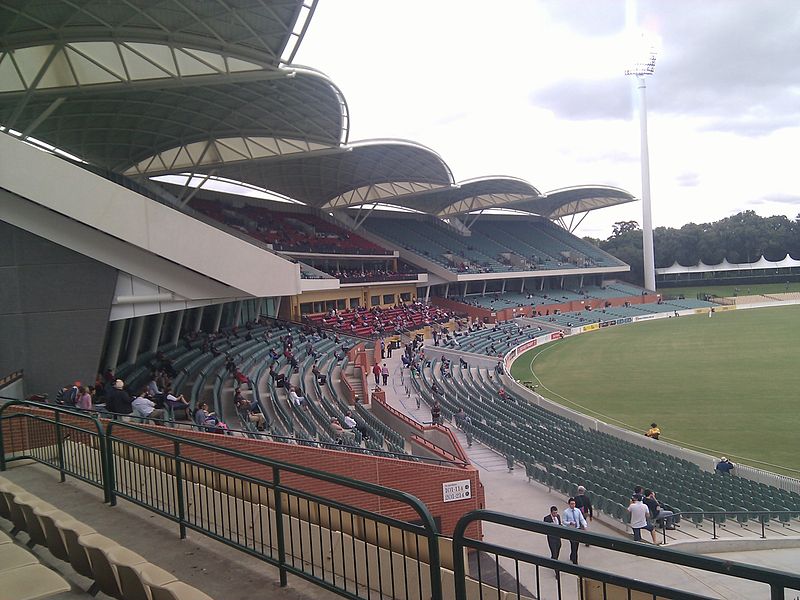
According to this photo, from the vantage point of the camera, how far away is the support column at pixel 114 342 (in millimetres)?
14980

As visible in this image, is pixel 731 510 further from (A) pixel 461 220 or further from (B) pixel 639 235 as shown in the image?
(B) pixel 639 235

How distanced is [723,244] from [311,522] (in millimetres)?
98319

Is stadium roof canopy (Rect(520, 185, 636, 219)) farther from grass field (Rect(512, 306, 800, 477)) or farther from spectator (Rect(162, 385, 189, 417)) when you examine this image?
spectator (Rect(162, 385, 189, 417))

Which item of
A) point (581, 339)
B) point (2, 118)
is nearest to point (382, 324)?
point (581, 339)

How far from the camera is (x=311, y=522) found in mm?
5246

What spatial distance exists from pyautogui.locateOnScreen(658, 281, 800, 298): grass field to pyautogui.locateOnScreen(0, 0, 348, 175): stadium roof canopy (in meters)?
68.1

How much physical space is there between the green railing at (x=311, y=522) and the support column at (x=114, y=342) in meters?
6.53

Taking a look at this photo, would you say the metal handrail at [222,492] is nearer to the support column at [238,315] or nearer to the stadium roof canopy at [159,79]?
the stadium roof canopy at [159,79]

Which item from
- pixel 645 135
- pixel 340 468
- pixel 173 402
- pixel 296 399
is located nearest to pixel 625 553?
pixel 340 468

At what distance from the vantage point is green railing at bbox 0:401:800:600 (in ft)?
8.86

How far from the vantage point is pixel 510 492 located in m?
14.6

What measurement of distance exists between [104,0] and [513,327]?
39256mm

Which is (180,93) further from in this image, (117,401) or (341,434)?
(117,401)

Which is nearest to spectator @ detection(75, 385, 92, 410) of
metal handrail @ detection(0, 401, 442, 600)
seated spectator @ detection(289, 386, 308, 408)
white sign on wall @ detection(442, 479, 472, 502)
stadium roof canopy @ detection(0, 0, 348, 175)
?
metal handrail @ detection(0, 401, 442, 600)
